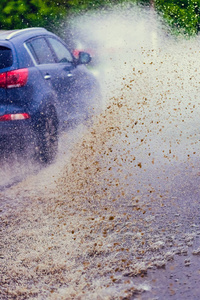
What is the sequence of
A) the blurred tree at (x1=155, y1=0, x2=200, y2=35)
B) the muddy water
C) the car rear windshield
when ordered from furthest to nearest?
the blurred tree at (x1=155, y1=0, x2=200, y2=35)
the car rear windshield
the muddy water

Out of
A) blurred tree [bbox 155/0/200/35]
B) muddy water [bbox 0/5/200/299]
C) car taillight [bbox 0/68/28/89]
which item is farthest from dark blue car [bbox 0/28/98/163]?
blurred tree [bbox 155/0/200/35]

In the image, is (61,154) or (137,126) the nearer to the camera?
(61,154)

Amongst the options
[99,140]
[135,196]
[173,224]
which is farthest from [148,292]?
[99,140]

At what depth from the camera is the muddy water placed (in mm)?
3783

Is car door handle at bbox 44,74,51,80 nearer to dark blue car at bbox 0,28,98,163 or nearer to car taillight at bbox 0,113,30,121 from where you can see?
dark blue car at bbox 0,28,98,163

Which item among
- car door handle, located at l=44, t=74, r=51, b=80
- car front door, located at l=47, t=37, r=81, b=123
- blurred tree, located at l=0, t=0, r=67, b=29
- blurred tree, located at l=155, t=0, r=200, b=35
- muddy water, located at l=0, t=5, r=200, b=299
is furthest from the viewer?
blurred tree, located at l=155, t=0, r=200, b=35

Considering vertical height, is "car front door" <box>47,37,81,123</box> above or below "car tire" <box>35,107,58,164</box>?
above

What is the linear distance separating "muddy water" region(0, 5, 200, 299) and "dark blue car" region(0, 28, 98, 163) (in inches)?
16.7

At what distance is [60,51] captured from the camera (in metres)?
8.13

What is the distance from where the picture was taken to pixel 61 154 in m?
7.58

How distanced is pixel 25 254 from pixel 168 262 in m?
1.10

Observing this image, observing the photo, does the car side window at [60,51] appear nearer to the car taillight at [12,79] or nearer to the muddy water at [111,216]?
the muddy water at [111,216]

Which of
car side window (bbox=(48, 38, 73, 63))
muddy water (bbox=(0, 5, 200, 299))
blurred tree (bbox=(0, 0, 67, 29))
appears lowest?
muddy water (bbox=(0, 5, 200, 299))

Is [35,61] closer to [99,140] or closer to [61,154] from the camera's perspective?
[61,154]
